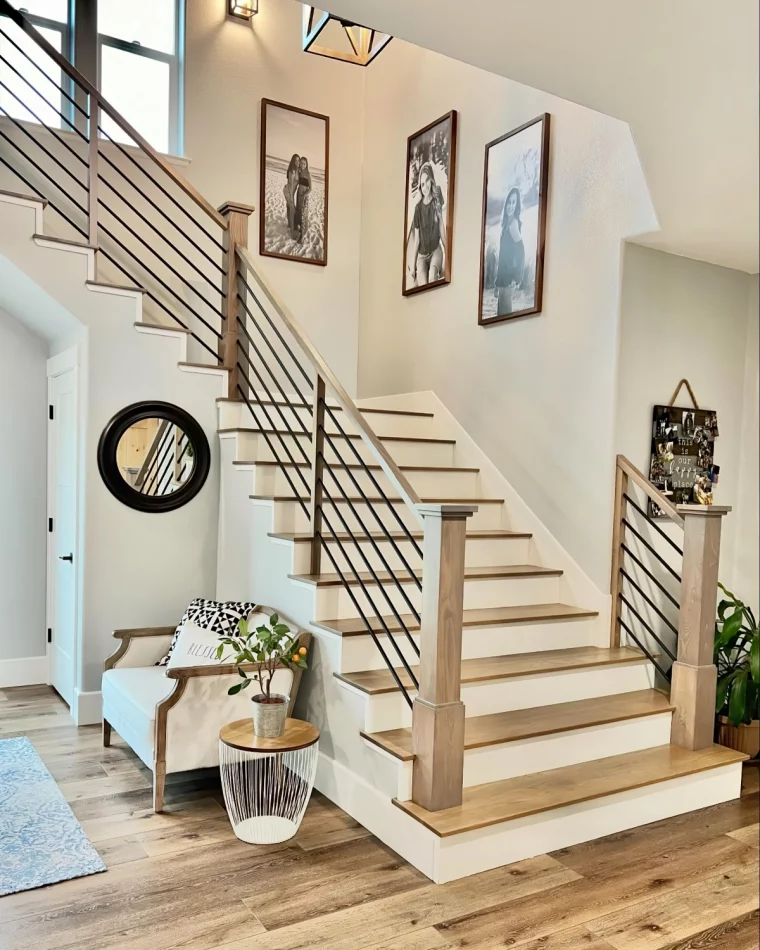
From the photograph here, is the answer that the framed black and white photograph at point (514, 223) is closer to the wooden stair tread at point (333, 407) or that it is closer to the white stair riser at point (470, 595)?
the wooden stair tread at point (333, 407)

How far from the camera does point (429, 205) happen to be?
5219 mm

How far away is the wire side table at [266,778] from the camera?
9.43ft

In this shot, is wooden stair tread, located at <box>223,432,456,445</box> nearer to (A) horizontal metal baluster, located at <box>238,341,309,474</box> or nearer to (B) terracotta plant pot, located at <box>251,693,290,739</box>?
(A) horizontal metal baluster, located at <box>238,341,309,474</box>

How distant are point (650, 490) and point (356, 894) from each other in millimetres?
2187

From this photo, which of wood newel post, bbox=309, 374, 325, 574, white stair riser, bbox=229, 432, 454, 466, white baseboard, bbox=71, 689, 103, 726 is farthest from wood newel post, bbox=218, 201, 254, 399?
white baseboard, bbox=71, 689, 103, 726

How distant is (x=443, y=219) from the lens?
506cm

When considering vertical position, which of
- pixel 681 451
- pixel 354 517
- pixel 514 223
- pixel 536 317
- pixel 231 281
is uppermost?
pixel 514 223

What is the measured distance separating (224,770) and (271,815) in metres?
0.26

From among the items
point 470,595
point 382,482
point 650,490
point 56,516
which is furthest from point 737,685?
point 56,516

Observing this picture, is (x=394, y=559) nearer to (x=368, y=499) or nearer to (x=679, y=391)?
(x=368, y=499)

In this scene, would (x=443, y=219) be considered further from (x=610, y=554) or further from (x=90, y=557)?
(x=90, y=557)

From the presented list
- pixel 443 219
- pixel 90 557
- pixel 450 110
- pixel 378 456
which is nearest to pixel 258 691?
pixel 378 456


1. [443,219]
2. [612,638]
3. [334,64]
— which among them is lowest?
[612,638]

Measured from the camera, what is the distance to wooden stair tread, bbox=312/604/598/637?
3301 mm
